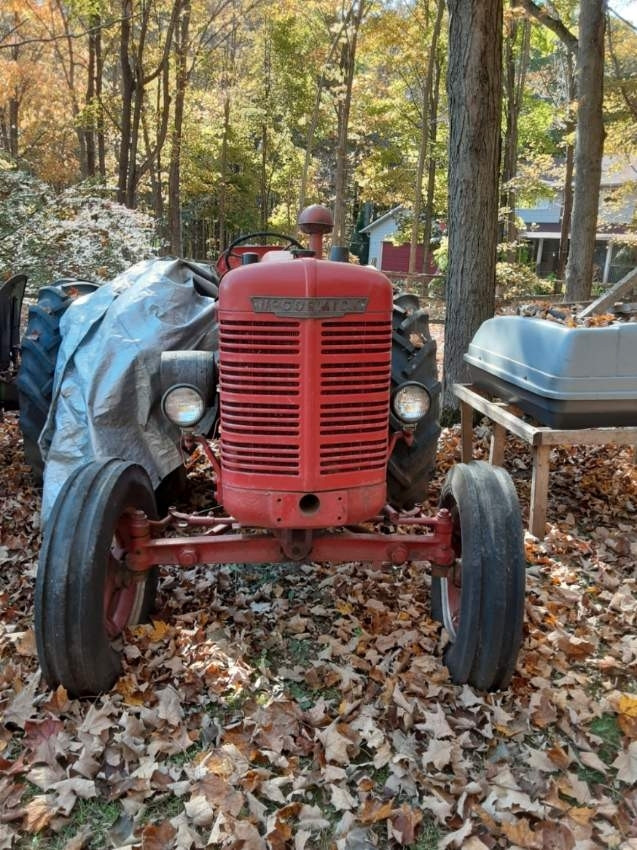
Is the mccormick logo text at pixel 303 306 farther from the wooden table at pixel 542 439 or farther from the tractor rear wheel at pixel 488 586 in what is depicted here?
the wooden table at pixel 542 439

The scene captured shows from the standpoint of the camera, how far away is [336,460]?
253 cm

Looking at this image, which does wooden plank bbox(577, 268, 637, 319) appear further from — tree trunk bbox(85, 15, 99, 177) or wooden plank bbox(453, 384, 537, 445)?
tree trunk bbox(85, 15, 99, 177)

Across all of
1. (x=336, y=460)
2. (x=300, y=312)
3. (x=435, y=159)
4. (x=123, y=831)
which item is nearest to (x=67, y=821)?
(x=123, y=831)

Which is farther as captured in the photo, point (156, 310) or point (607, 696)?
point (156, 310)

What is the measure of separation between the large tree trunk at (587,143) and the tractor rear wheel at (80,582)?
8.02 meters

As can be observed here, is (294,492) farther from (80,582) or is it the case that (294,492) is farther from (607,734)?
→ (607,734)

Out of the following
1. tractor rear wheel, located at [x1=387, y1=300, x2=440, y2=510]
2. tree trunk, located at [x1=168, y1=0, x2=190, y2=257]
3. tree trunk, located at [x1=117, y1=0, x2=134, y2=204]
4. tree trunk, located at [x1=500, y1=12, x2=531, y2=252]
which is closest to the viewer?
tractor rear wheel, located at [x1=387, y1=300, x2=440, y2=510]

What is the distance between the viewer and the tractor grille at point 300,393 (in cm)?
243

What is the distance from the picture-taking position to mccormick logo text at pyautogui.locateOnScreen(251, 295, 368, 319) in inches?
93.9

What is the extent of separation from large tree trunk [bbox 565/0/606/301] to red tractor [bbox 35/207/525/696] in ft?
23.9

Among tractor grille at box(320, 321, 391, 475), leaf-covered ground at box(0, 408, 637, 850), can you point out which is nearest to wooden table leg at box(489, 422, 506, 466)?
leaf-covered ground at box(0, 408, 637, 850)

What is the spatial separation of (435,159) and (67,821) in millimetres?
20750

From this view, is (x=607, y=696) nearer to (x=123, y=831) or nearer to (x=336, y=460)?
(x=336, y=460)

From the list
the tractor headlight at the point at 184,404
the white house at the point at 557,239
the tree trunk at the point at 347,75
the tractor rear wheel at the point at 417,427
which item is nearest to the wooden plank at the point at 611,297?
the tractor rear wheel at the point at 417,427
